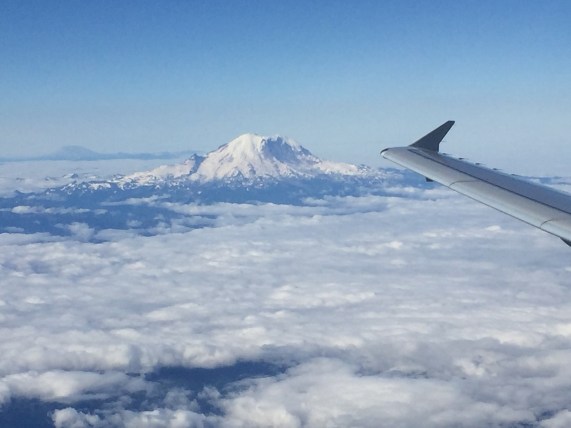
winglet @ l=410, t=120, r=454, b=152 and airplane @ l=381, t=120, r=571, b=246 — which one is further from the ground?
winglet @ l=410, t=120, r=454, b=152

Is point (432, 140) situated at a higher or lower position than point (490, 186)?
higher

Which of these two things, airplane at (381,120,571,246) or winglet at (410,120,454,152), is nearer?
airplane at (381,120,571,246)

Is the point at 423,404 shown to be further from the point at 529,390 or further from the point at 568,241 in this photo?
the point at 568,241

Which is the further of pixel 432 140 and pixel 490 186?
pixel 432 140

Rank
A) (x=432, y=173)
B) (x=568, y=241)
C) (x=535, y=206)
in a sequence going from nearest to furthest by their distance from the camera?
(x=568, y=241), (x=535, y=206), (x=432, y=173)

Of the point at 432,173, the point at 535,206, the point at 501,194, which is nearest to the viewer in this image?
the point at 535,206

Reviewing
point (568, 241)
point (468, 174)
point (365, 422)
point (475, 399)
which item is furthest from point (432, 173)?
point (475, 399)

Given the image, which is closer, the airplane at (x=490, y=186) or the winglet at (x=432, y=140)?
the airplane at (x=490, y=186)

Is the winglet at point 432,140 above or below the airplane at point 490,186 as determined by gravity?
above
